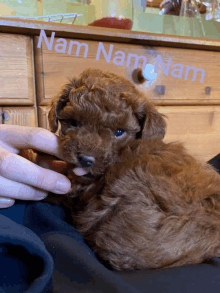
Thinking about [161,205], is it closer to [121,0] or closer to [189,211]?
[189,211]

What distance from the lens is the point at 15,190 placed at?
95 centimetres

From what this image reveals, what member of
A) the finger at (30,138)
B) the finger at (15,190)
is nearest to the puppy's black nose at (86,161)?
the finger at (30,138)

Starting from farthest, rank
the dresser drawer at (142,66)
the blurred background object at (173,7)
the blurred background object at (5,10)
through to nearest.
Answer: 1. the blurred background object at (173,7)
2. the blurred background object at (5,10)
3. the dresser drawer at (142,66)

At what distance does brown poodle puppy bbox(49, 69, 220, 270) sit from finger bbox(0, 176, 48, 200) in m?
0.14

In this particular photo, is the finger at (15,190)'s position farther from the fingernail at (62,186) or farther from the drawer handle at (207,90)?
the drawer handle at (207,90)

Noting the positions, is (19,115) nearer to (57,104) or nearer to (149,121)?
(57,104)

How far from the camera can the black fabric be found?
0.57 metres

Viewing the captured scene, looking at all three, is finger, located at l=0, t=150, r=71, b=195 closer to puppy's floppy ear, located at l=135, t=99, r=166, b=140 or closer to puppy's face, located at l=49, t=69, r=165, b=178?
puppy's face, located at l=49, t=69, r=165, b=178

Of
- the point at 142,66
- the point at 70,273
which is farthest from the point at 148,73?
the point at 70,273

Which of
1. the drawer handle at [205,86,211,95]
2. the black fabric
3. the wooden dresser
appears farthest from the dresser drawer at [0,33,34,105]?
the drawer handle at [205,86,211,95]

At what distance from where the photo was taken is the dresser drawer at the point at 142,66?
1.57 metres

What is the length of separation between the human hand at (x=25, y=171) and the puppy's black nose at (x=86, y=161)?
0.10 m

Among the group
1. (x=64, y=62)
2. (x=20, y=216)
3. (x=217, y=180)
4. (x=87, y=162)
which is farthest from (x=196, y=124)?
(x=20, y=216)

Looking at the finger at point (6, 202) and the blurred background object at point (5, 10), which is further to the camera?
the blurred background object at point (5, 10)
